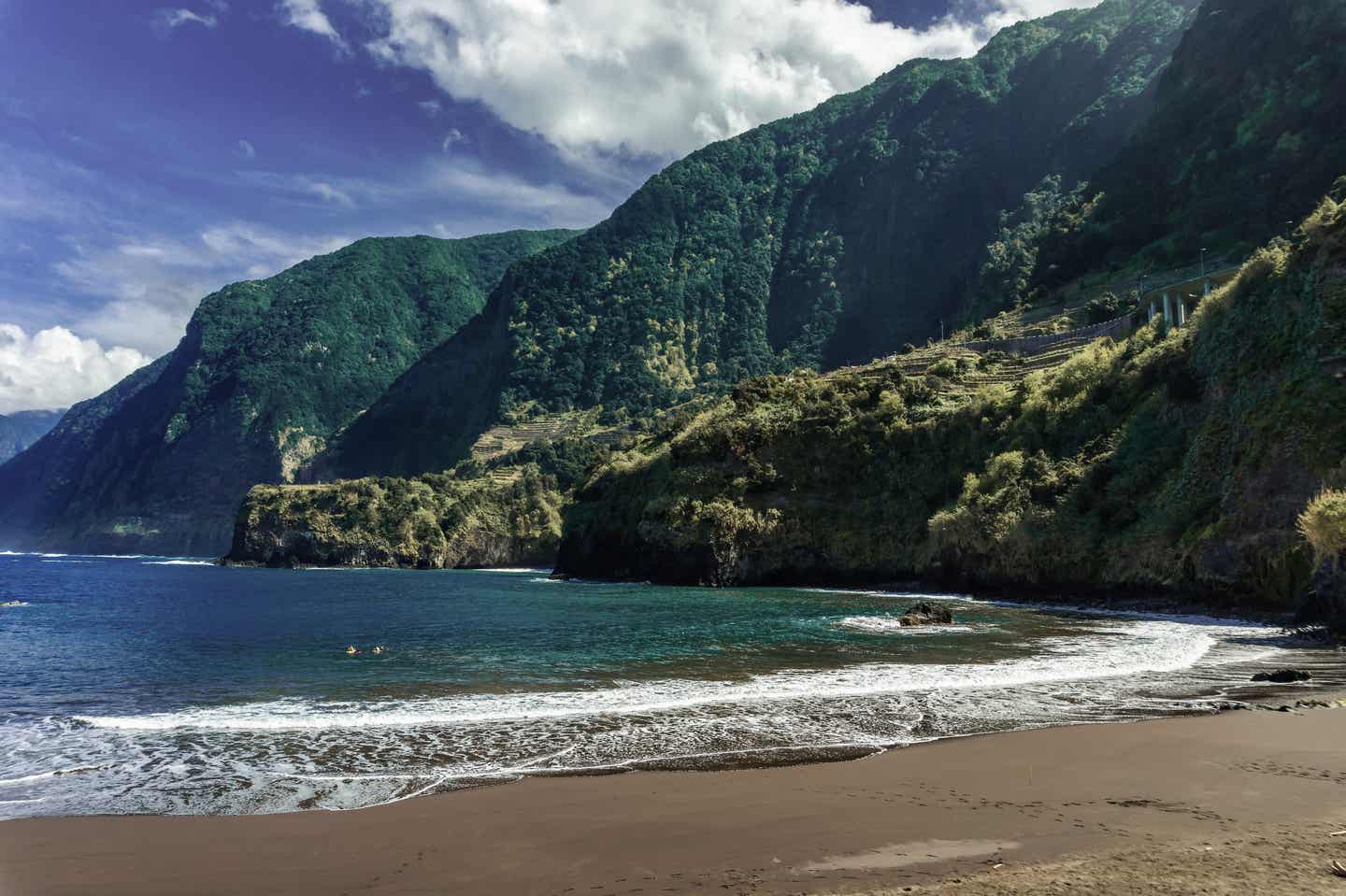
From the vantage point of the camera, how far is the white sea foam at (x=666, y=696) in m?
15.6

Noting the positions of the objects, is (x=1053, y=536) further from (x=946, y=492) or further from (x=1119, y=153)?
(x=1119, y=153)

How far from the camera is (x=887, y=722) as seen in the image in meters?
14.3

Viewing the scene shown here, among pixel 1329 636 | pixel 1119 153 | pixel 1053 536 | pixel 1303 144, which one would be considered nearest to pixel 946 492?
pixel 1053 536

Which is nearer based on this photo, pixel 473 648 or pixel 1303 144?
pixel 473 648

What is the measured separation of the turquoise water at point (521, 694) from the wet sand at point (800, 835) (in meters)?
1.08

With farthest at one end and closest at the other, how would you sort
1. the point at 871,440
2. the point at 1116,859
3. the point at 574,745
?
the point at 871,440 < the point at 574,745 < the point at 1116,859

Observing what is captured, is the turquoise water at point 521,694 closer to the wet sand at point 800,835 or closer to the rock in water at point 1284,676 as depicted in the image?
the rock in water at point 1284,676

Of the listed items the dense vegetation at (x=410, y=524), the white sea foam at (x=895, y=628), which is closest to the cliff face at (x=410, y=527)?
the dense vegetation at (x=410, y=524)

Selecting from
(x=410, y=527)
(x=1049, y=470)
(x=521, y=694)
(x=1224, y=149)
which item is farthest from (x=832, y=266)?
(x=521, y=694)

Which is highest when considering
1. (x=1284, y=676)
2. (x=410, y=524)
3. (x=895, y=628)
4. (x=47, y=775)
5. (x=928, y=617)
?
(x=410, y=524)

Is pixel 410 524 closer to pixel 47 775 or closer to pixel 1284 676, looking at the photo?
pixel 47 775

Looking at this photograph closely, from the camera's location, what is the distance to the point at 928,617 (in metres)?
30.2

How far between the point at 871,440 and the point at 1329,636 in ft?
131

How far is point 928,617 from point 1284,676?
13.8 m
